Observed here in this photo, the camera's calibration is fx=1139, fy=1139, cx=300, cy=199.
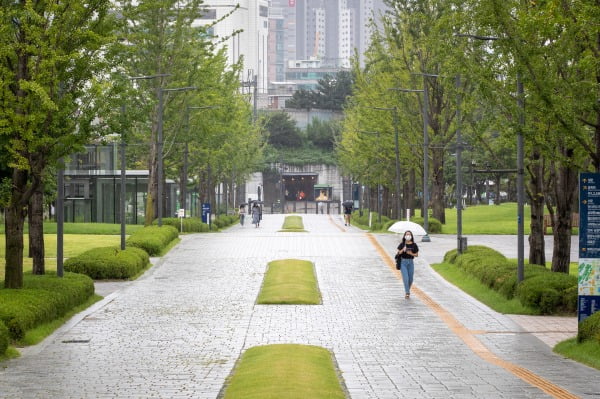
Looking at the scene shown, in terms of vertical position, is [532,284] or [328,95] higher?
[328,95]

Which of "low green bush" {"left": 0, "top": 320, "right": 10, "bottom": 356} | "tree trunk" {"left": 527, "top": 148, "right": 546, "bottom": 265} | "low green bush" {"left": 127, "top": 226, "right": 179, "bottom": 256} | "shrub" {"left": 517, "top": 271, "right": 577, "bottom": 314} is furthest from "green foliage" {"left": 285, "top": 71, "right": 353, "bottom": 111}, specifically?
"low green bush" {"left": 0, "top": 320, "right": 10, "bottom": 356}

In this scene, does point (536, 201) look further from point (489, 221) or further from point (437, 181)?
point (489, 221)

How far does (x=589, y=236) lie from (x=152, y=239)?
1042 inches

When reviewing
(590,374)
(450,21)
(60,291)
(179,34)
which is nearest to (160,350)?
(60,291)

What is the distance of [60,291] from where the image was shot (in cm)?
2545

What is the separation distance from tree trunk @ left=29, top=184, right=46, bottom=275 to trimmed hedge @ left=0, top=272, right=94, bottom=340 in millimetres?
1044

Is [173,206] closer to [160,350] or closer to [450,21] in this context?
[450,21]

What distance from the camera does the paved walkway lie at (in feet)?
52.6

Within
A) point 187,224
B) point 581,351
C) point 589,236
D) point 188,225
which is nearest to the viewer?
point 581,351

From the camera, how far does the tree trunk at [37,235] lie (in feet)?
98.4

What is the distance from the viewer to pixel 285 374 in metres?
16.5

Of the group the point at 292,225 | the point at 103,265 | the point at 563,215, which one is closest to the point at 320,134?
the point at 292,225

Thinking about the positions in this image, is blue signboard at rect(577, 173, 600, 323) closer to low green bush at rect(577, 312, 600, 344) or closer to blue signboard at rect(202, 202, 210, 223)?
low green bush at rect(577, 312, 600, 344)

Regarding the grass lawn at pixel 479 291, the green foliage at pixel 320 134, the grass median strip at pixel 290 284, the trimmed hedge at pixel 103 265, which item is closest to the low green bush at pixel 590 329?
the grass lawn at pixel 479 291
